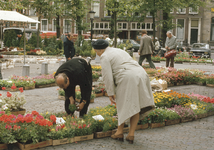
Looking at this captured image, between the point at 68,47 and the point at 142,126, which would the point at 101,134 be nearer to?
the point at 142,126

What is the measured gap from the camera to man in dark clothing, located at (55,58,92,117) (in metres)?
4.80

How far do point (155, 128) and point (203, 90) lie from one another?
538 centimetres

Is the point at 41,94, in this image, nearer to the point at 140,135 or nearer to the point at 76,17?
the point at 140,135

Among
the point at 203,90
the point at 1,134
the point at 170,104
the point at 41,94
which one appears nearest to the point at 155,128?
the point at 170,104

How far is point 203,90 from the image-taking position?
10727 millimetres

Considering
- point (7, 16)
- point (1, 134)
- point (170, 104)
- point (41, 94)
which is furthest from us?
point (7, 16)

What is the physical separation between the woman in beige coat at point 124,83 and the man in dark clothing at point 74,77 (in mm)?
511

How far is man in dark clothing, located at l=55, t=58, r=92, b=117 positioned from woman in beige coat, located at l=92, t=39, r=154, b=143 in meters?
0.51

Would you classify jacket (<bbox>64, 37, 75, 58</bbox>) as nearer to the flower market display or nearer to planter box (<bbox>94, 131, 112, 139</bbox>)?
the flower market display

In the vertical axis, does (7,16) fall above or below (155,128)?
above

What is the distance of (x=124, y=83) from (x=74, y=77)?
90 cm

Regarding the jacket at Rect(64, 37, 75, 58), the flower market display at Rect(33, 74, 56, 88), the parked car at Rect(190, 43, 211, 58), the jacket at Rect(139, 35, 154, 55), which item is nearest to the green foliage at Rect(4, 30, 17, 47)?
the parked car at Rect(190, 43, 211, 58)

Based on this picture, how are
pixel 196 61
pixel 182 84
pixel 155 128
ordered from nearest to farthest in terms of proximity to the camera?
pixel 155 128 → pixel 182 84 → pixel 196 61

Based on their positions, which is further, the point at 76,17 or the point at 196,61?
the point at 76,17
